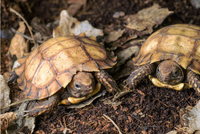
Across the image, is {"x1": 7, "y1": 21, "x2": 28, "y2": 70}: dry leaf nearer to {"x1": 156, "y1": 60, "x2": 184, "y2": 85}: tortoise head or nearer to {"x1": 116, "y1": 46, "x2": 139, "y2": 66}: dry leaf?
{"x1": 116, "y1": 46, "x2": 139, "y2": 66}: dry leaf

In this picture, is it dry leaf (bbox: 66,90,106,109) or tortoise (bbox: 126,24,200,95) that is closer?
tortoise (bbox: 126,24,200,95)

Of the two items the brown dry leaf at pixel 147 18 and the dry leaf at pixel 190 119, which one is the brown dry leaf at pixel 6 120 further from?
the brown dry leaf at pixel 147 18

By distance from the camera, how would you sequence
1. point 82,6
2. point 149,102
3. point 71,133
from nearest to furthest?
point 71,133 < point 149,102 < point 82,6

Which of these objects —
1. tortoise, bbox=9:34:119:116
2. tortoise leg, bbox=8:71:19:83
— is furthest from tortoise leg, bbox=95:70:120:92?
tortoise leg, bbox=8:71:19:83

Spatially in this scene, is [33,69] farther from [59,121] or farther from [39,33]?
[39,33]

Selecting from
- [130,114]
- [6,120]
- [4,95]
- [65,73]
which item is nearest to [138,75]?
[130,114]

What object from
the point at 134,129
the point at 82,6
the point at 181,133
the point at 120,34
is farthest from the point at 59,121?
the point at 82,6
